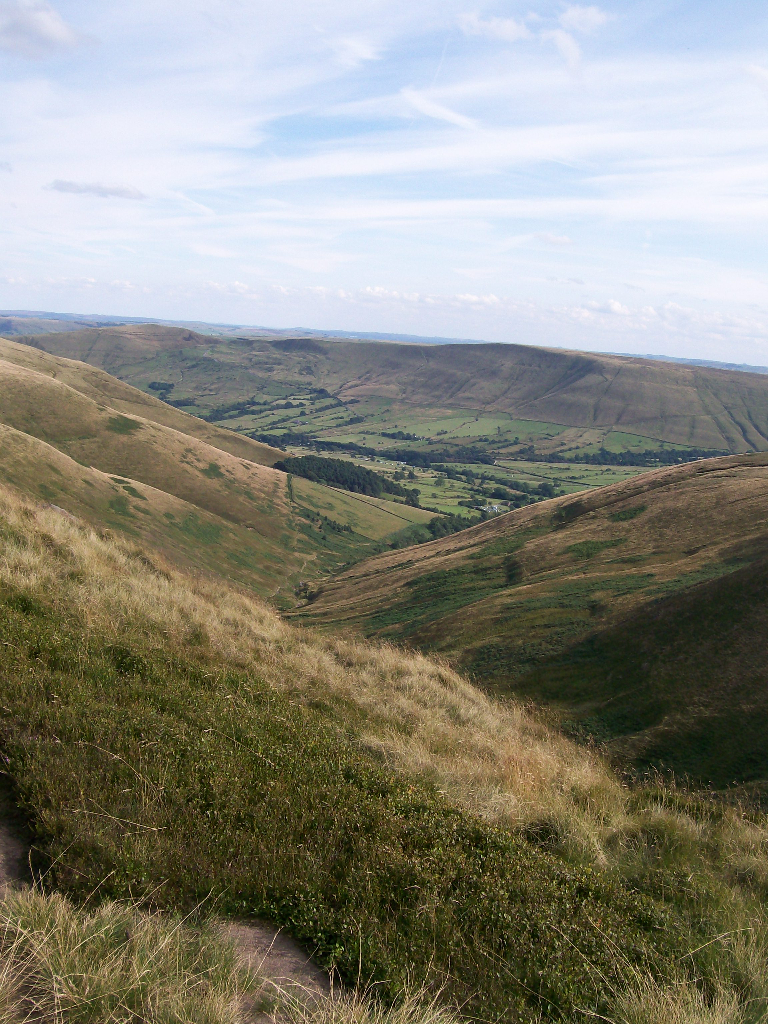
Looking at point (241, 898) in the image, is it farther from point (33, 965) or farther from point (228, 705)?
point (228, 705)

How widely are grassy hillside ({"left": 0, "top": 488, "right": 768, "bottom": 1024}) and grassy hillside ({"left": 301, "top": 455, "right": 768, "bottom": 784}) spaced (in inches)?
423

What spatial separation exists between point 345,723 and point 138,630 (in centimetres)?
478

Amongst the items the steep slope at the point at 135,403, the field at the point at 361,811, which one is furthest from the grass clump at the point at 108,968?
the steep slope at the point at 135,403

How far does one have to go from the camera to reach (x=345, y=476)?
187875 mm

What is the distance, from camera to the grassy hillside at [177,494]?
285ft

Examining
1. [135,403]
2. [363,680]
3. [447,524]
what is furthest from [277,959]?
[135,403]

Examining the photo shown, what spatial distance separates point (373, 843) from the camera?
20.9ft

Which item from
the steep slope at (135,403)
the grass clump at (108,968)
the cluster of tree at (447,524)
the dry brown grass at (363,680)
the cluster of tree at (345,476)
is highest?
the steep slope at (135,403)

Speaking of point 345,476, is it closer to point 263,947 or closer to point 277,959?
point 263,947

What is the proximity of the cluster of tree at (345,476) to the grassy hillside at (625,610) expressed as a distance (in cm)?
9987

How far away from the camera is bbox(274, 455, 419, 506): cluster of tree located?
174875 millimetres

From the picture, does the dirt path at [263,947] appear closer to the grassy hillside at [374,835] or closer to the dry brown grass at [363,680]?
the grassy hillside at [374,835]

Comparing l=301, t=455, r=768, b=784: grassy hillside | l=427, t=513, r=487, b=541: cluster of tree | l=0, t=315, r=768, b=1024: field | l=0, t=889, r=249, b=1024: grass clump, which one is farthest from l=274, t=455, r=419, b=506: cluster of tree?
l=0, t=889, r=249, b=1024: grass clump

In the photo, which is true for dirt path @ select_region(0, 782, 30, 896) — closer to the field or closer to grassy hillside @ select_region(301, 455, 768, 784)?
the field
